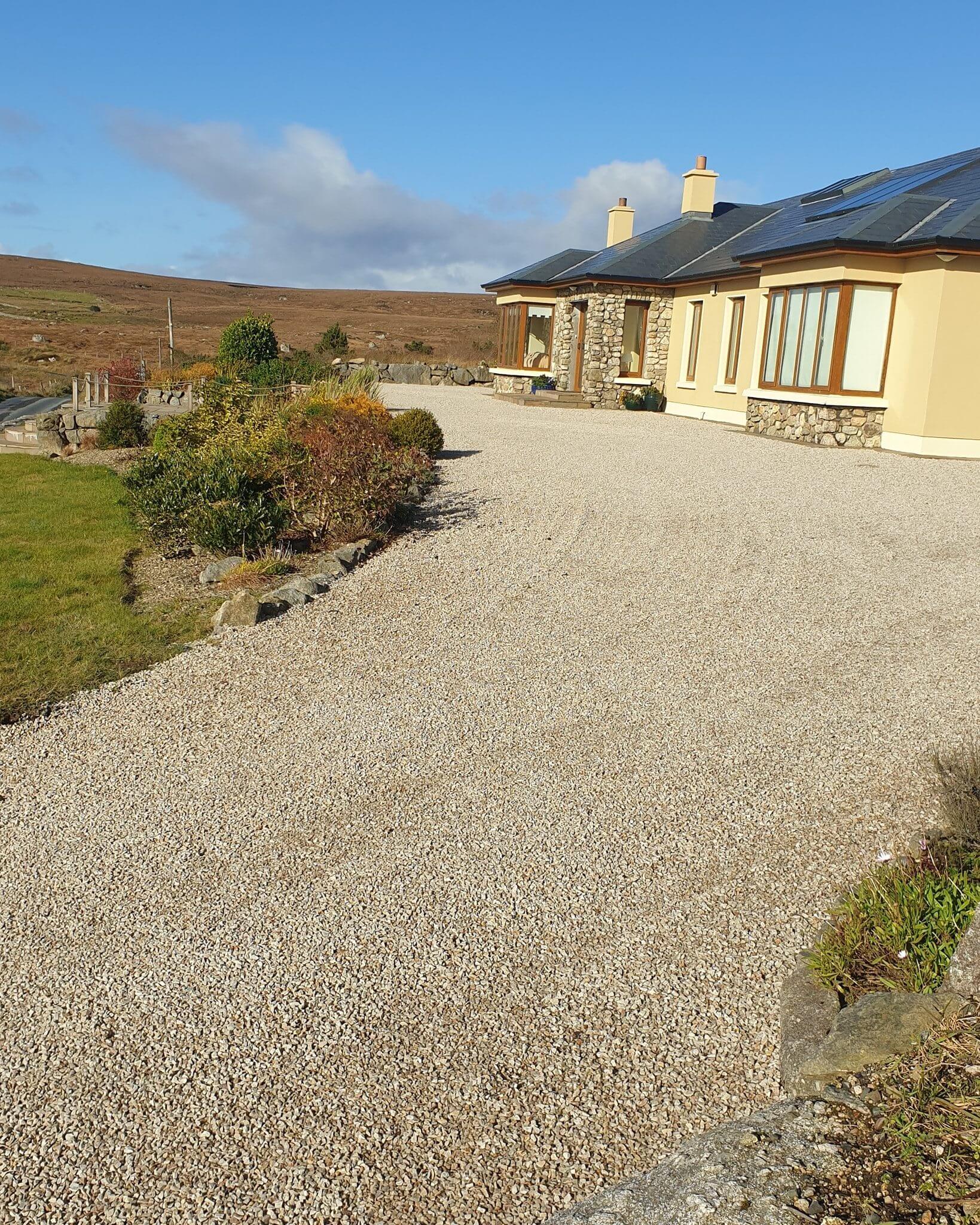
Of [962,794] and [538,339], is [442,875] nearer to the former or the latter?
[962,794]

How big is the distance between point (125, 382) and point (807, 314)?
1431 cm

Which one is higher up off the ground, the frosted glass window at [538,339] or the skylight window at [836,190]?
the skylight window at [836,190]

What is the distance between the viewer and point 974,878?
11.7ft

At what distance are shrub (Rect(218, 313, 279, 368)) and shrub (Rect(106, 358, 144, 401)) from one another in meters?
1.99

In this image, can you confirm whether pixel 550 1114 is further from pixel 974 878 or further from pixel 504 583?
pixel 504 583

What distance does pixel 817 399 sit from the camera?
17.0 m

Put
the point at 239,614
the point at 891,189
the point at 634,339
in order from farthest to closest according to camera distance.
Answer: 1. the point at 634,339
2. the point at 891,189
3. the point at 239,614

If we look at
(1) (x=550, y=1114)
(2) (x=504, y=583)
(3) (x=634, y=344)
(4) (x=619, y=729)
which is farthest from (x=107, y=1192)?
(3) (x=634, y=344)

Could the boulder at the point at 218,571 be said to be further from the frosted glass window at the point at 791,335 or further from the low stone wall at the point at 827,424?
the frosted glass window at the point at 791,335

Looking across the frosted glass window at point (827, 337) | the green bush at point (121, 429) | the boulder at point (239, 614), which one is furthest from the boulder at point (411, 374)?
the boulder at point (239, 614)

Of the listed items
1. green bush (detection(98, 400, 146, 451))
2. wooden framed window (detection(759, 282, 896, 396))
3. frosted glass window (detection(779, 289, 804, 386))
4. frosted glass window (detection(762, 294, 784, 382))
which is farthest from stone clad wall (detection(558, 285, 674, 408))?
green bush (detection(98, 400, 146, 451))

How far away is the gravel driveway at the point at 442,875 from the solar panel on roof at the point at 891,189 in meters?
12.4

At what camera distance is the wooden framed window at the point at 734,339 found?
2094 cm

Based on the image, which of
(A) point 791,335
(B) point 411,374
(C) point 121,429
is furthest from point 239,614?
(B) point 411,374
